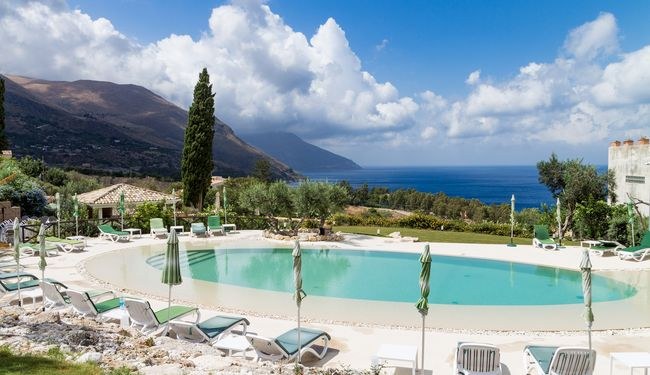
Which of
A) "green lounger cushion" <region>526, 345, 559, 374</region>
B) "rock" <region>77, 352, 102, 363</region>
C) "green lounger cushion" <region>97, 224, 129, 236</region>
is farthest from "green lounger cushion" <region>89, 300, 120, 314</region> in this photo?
"green lounger cushion" <region>97, 224, 129, 236</region>

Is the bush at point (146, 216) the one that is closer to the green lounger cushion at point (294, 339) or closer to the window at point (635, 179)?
the green lounger cushion at point (294, 339)

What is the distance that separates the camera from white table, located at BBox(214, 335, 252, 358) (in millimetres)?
7613

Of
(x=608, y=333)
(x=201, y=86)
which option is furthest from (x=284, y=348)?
(x=201, y=86)

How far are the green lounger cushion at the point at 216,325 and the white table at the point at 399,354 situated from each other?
2.81 meters

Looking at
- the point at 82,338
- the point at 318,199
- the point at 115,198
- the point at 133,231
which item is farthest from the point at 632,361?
the point at 115,198

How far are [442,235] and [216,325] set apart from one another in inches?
745

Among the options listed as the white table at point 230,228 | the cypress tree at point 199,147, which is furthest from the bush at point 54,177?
the white table at point 230,228

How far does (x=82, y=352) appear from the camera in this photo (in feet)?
22.1

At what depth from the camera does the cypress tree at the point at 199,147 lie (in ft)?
112

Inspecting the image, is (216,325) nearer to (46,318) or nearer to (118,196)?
(46,318)

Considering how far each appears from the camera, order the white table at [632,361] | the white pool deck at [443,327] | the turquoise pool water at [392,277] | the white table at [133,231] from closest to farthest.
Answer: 1. the white table at [632,361]
2. the white pool deck at [443,327]
3. the turquoise pool water at [392,277]
4. the white table at [133,231]

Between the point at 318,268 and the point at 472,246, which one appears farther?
the point at 472,246

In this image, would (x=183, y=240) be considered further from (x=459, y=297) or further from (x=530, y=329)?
(x=530, y=329)

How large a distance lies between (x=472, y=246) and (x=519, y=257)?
2.76 m
